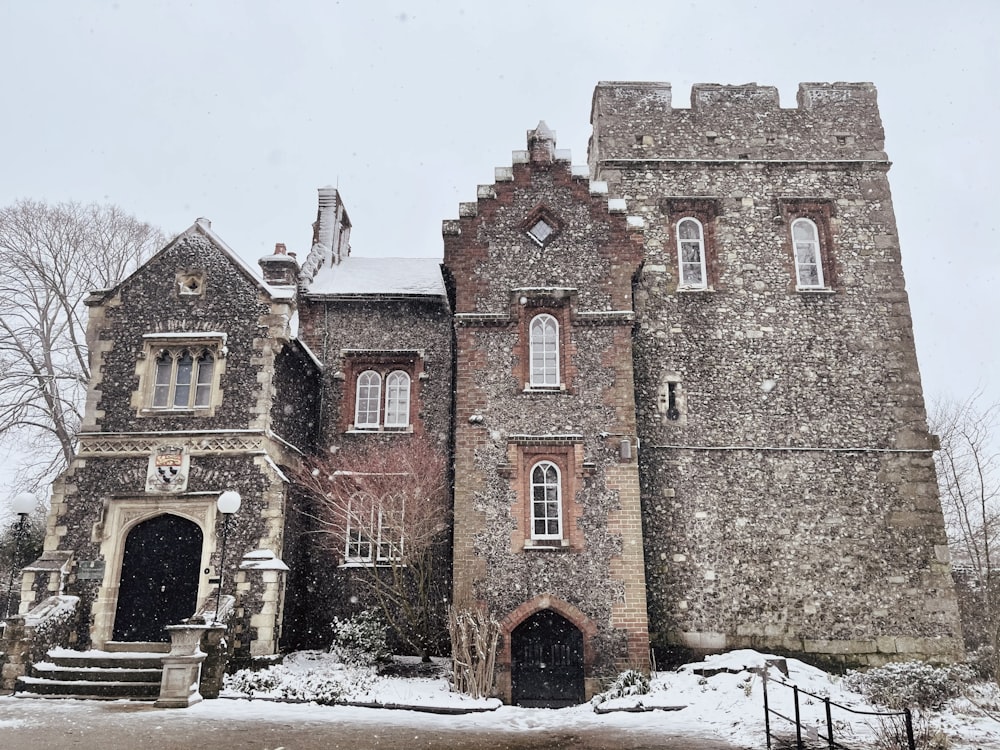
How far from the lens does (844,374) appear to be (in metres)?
17.8

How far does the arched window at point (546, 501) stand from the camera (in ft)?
50.7

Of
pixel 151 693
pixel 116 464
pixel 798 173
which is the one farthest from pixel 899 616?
pixel 116 464

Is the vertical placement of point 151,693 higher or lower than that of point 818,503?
lower

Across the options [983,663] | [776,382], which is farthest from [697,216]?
[983,663]

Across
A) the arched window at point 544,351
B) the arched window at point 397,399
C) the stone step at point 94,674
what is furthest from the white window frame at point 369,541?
the stone step at point 94,674

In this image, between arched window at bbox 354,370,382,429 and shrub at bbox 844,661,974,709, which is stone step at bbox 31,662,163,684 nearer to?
arched window at bbox 354,370,382,429

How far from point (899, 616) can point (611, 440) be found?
23.7ft

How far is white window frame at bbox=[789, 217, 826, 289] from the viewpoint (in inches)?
734

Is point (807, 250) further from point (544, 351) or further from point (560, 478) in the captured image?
point (560, 478)

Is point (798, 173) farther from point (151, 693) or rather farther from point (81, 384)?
point (81, 384)

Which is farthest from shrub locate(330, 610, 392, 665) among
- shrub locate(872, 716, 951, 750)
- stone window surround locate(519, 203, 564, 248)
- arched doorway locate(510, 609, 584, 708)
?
shrub locate(872, 716, 951, 750)

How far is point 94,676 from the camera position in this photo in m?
13.6

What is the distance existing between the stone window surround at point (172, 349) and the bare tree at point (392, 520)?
264cm

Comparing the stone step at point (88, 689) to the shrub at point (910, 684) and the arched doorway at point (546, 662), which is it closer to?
the arched doorway at point (546, 662)
